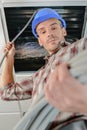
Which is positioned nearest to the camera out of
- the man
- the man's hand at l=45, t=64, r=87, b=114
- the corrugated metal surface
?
the man's hand at l=45, t=64, r=87, b=114

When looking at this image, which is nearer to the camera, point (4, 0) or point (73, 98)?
point (73, 98)

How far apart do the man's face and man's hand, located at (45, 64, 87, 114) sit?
2.68ft

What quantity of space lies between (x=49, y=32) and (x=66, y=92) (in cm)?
93

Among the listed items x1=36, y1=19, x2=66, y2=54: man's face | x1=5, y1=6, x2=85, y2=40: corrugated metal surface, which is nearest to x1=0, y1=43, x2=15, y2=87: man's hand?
Answer: x1=36, y1=19, x2=66, y2=54: man's face

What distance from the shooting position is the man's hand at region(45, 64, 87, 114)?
22.0 inches

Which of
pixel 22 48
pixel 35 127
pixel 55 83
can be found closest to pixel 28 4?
pixel 22 48

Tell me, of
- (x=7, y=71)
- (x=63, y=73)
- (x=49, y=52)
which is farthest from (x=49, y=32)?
(x=63, y=73)

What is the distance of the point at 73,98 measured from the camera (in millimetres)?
564

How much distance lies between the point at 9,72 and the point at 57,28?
0.38m

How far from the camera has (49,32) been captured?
147cm

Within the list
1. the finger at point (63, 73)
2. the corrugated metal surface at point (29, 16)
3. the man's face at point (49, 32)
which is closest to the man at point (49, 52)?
the man's face at point (49, 32)

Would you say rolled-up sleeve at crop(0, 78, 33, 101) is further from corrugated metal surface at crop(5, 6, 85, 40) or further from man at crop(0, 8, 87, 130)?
corrugated metal surface at crop(5, 6, 85, 40)

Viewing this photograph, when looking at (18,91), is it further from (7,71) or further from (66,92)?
(66,92)

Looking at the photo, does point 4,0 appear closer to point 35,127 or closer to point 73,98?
point 35,127
